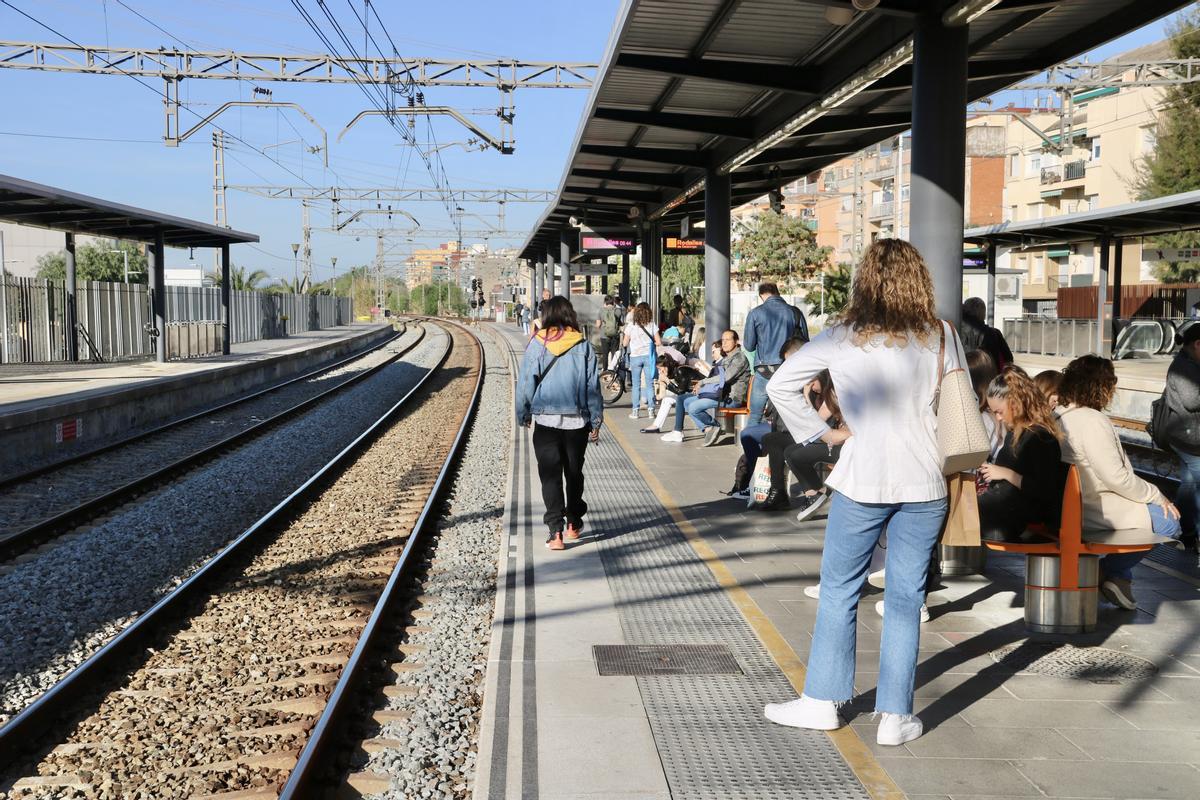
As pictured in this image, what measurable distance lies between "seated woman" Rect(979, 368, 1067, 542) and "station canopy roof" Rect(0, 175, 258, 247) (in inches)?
612

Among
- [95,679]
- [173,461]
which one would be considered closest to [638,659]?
[95,679]

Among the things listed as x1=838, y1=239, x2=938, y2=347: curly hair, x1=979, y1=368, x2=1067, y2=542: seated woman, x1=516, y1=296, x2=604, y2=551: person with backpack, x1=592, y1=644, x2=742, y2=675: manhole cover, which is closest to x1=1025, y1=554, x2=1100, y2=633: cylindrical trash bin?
x1=979, y1=368, x2=1067, y2=542: seated woman

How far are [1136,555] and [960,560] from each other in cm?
112

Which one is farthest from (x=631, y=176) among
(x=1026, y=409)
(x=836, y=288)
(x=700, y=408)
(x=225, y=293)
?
(x=836, y=288)

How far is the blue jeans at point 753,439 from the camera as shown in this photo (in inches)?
396

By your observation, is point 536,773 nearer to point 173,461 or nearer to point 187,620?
point 187,620

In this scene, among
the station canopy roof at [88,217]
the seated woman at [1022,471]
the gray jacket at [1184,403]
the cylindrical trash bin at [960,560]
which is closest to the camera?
the seated woman at [1022,471]

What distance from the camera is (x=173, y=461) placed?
1464 centimetres

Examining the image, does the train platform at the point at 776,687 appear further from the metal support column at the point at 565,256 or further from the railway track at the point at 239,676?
the metal support column at the point at 565,256

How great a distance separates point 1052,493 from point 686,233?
14834 mm

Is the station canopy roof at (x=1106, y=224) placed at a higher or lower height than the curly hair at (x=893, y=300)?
higher

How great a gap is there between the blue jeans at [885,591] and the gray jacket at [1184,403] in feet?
13.9

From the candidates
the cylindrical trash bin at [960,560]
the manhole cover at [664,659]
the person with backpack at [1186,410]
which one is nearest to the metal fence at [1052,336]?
the person with backpack at [1186,410]

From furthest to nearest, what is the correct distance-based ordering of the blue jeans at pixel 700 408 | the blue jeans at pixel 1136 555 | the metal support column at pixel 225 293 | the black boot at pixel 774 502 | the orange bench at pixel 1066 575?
the metal support column at pixel 225 293 < the blue jeans at pixel 700 408 < the black boot at pixel 774 502 < the blue jeans at pixel 1136 555 < the orange bench at pixel 1066 575
